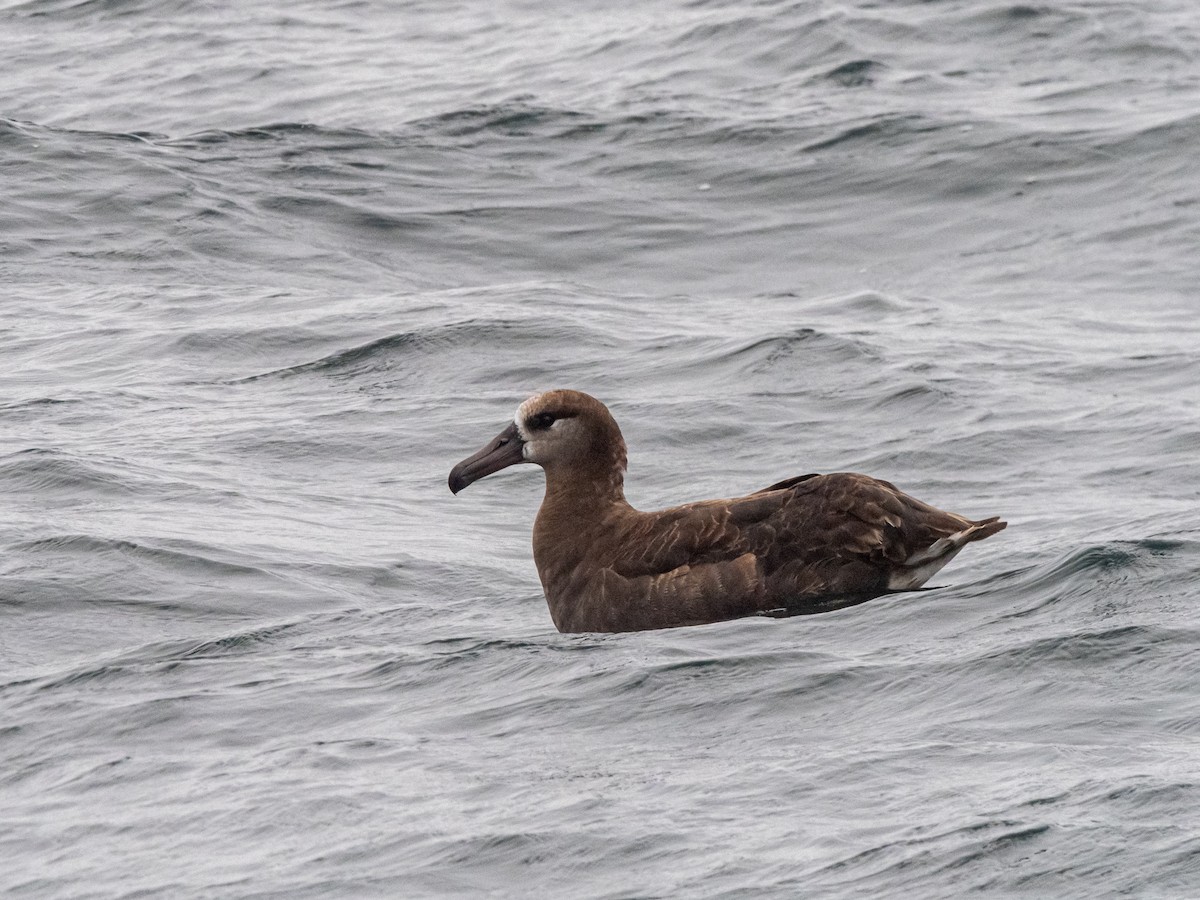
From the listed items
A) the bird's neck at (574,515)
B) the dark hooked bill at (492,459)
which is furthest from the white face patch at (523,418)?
the bird's neck at (574,515)

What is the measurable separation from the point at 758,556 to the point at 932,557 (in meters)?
0.90

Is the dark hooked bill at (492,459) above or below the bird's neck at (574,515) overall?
above

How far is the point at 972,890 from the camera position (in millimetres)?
7062

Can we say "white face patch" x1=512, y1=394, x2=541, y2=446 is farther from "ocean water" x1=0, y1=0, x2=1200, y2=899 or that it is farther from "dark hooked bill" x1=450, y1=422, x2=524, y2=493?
"ocean water" x1=0, y1=0, x2=1200, y2=899

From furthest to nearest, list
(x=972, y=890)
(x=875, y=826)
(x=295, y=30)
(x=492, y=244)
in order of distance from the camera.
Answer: (x=295, y=30) < (x=492, y=244) < (x=875, y=826) < (x=972, y=890)

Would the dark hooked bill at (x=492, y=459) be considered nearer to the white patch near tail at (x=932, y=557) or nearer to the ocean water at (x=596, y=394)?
the ocean water at (x=596, y=394)

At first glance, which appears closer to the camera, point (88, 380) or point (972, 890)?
point (972, 890)

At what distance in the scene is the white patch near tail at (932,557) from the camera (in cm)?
1066

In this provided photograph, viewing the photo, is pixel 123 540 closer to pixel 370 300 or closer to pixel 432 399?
pixel 432 399

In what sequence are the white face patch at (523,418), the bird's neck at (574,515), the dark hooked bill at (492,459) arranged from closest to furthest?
the bird's neck at (574,515) < the white face patch at (523,418) < the dark hooked bill at (492,459)

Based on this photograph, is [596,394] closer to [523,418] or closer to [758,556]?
[523,418]

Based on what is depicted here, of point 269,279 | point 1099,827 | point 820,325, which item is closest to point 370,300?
point 269,279

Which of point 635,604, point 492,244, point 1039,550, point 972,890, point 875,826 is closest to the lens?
point 972,890

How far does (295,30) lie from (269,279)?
33.9ft
